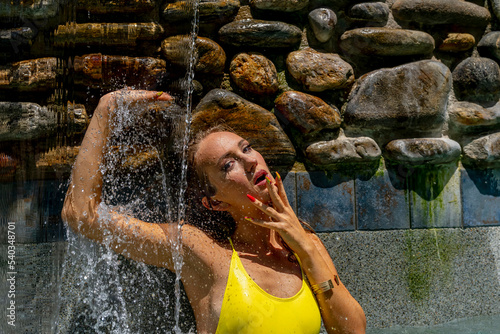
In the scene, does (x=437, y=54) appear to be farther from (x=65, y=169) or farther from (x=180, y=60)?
(x=65, y=169)

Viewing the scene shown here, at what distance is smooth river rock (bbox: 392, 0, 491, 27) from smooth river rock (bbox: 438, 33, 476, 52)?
0.07m

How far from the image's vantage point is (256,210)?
1774 millimetres

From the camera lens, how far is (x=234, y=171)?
1699 millimetres

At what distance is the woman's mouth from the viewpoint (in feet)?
5.58

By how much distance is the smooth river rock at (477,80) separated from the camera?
230cm

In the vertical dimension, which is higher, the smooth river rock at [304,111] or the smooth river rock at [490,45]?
the smooth river rock at [490,45]

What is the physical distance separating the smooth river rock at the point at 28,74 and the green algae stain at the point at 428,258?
5.72ft

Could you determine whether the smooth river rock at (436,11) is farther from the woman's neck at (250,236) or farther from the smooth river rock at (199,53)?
the woman's neck at (250,236)

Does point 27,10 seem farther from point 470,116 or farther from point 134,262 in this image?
point 470,116

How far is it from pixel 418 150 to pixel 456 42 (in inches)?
24.2

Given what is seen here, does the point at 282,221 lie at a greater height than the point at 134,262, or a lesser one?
greater

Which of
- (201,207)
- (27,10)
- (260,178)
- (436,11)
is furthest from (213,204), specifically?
(436,11)

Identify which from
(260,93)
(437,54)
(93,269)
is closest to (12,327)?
(93,269)

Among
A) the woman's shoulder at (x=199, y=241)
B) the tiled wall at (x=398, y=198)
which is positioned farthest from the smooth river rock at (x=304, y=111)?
the woman's shoulder at (x=199, y=241)
